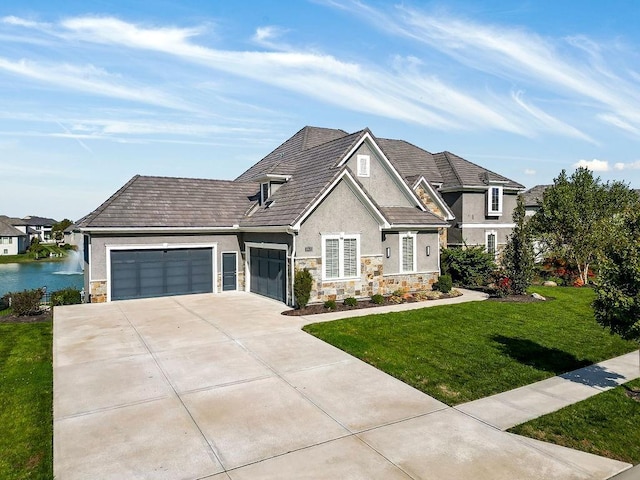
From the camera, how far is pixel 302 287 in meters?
17.4

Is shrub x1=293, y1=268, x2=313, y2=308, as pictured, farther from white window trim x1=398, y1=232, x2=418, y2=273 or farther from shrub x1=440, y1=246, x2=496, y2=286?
shrub x1=440, y1=246, x2=496, y2=286

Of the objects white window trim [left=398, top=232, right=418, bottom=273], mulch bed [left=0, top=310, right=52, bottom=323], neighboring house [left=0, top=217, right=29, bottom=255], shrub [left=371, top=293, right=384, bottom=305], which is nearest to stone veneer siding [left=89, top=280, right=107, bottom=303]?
mulch bed [left=0, top=310, right=52, bottom=323]

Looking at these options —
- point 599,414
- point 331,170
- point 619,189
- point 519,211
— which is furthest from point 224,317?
point 619,189

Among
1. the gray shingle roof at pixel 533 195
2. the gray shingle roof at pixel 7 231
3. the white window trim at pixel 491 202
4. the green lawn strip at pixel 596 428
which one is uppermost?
the gray shingle roof at pixel 533 195

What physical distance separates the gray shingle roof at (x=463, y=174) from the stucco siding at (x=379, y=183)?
7351mm

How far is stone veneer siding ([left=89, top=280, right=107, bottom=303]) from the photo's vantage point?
19169mm

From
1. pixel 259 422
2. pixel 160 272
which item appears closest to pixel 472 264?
pixel 160 272

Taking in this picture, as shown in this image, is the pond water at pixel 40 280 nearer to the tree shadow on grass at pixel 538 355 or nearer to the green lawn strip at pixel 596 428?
the tree shadow on grass at pixel 538 355

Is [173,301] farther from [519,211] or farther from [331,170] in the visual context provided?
[519,211]

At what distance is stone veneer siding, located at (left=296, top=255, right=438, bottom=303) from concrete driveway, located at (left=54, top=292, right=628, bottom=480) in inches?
216

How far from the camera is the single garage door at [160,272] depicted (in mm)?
19891

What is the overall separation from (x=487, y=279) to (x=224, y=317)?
15424 mm

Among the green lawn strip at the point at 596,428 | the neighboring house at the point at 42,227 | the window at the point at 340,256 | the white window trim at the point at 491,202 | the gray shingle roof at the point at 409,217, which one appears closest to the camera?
the green lawn strip at the point at 596,428

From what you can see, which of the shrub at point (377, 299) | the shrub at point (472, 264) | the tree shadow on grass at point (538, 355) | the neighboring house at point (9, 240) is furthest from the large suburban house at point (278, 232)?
the neighboring house at point (9, 240)
